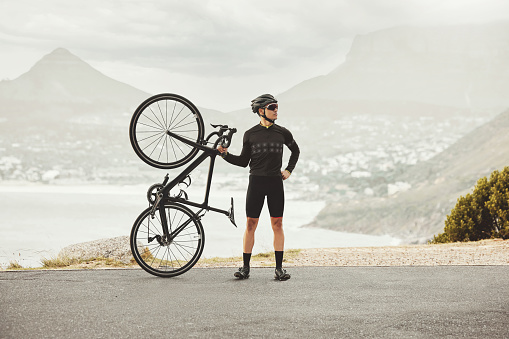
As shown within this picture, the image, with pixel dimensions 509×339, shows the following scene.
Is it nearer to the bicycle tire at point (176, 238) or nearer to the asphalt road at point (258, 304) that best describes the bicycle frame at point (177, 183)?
the bicycle tire at point (176, 238)

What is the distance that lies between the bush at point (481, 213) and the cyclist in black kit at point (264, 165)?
8.32m

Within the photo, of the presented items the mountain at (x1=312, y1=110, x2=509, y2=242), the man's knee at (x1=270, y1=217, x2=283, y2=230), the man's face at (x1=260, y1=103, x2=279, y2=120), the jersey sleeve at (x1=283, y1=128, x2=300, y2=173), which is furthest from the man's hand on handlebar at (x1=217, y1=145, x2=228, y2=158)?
the mountain at (x1=312, y1=110, x2=509, y2=242)

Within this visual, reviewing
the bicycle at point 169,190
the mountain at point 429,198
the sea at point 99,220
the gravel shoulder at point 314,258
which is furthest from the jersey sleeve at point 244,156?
the mountain at point 429,198

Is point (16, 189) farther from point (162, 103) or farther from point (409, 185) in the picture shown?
point (162, 103)

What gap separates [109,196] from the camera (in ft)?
561

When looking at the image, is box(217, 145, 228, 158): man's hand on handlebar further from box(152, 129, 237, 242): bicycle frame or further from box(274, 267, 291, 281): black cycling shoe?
box(274, 267, 291, 281): black cycling shoe

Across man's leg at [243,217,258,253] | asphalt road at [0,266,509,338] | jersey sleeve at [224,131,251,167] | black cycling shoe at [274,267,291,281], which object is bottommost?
asphalt road at [0,266,509,338]

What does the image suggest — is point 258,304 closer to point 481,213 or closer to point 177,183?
point 177,183

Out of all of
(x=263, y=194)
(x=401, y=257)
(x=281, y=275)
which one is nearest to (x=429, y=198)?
(x=401, y=257)

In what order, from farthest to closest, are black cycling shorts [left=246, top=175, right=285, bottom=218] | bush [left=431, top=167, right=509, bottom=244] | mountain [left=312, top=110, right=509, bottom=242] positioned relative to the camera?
mountain [left=312, top=110, right=509, bottom=242] → bush [left=431, top=167, right=509, bottom=244] → black cycling shorts [left=246, top=175, right=285, bottom=218]

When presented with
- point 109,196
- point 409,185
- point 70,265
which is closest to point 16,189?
point 109,196

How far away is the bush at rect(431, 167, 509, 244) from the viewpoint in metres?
14.4

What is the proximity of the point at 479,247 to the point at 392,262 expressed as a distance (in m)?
3.30

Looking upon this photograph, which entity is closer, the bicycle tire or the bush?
the bicycle tire
